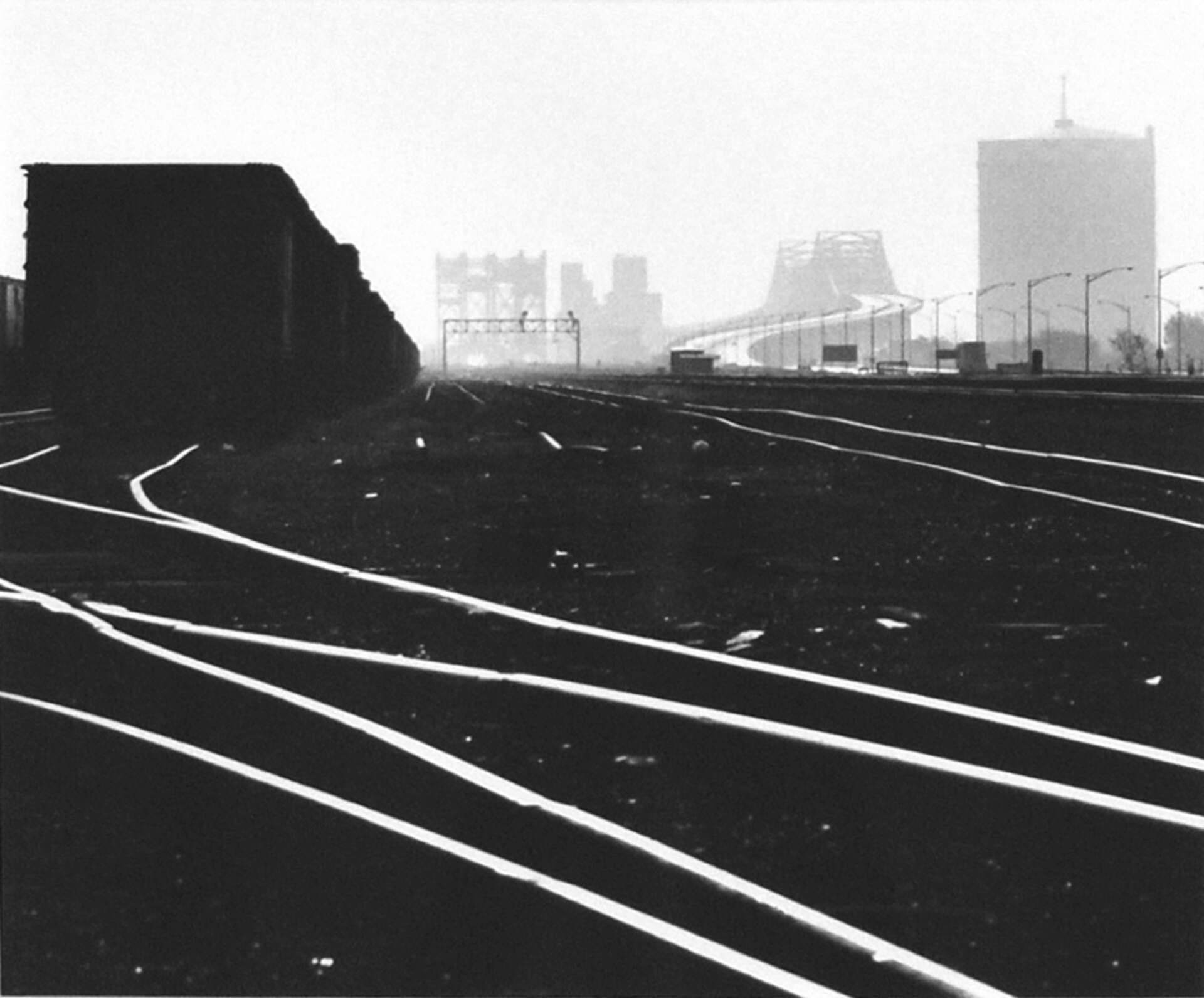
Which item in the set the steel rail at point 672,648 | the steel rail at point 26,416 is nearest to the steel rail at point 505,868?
the steel rail at point 672,648

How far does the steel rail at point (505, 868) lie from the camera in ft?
12.8

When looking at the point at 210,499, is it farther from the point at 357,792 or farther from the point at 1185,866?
the point at 1185,866

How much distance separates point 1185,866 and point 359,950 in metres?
1.89

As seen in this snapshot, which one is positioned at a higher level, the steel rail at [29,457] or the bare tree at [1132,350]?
the bare tree at [1132,350]

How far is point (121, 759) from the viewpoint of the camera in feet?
21.7

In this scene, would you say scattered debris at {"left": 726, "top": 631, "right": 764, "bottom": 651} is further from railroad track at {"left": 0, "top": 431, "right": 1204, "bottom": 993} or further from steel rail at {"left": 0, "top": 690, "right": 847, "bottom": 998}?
steel rail at {"left": 0, "top": 690, "right": 847, "bottom": 998}

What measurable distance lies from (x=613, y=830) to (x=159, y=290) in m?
28.4

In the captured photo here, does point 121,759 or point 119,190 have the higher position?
point 119,190

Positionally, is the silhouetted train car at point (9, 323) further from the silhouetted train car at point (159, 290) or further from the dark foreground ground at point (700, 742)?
the dark foreground ground at point (700, 742)

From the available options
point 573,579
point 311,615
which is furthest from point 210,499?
point 311,615

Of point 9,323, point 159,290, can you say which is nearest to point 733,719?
point 159,290

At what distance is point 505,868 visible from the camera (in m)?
4.80

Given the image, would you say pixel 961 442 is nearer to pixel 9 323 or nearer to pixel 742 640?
pixel 742 640

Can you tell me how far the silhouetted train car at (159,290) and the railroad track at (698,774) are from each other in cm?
2220
